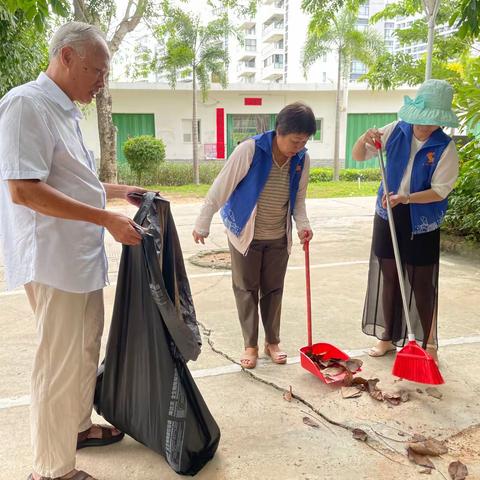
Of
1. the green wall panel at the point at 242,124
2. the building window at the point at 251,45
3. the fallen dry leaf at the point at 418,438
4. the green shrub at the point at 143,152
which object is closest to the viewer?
the fallen dry leaf at the point at 418,438

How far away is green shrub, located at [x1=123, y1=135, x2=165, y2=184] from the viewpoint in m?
14.7

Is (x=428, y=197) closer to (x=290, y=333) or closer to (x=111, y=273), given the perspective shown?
(x=290, y=333)

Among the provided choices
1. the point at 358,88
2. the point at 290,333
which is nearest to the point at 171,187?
the point at 358,88

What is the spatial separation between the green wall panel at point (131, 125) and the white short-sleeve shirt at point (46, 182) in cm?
1736

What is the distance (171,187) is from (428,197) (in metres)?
13.4

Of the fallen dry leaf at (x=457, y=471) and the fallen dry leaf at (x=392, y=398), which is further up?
the fallen dry leaf at (x=392, y=398)

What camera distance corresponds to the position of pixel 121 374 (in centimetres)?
215

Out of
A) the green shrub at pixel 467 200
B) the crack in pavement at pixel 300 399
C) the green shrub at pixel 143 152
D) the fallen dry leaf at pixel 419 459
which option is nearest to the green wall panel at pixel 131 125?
the green shrub at pixel 143 152

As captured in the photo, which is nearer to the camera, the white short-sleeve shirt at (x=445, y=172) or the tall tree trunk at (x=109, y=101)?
the white short-sleeve shirt at (x=445, y=172)

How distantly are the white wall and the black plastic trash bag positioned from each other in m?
17.3

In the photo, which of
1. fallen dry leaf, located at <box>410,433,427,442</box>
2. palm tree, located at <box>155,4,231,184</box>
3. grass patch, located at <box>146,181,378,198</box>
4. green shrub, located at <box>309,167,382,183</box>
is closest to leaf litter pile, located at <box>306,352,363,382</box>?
fallen dry leaf, located at <box>410,433,427,442</box>

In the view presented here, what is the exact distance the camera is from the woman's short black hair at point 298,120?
2645 mm

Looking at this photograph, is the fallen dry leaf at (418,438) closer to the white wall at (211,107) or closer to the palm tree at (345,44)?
the palm tree at (345,44)

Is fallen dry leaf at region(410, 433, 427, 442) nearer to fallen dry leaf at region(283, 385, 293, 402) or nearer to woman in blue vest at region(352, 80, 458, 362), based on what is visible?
fallen dry leaf at region(283, 385, 293, 402)
